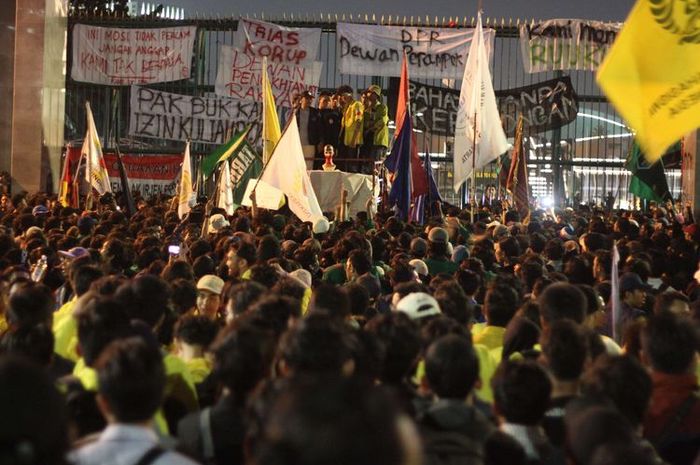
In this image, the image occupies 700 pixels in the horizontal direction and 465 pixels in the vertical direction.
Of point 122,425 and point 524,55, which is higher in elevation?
point 524,55

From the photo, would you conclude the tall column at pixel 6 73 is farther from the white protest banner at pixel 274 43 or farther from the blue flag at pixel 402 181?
the blue flag at pixel 402 181

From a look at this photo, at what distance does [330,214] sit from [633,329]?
11280 mm

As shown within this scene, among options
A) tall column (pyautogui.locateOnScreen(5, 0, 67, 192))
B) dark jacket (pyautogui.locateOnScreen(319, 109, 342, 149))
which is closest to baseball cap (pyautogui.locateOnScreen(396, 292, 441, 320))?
dark jacket (pyautogui.locateOnScreen(319, 109, 342, 149))

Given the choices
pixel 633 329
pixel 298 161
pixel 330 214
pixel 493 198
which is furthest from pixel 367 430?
pixel 493 198

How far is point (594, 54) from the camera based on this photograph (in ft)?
77.3

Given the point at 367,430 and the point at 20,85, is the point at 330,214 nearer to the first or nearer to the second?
the point at 20,85

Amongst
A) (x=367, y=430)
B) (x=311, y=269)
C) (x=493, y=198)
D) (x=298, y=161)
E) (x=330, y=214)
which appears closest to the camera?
(x=367, y=430)

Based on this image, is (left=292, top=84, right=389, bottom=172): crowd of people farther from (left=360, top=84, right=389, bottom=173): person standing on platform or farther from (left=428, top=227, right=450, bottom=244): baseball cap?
(left=428, top=227, right=450, bottom=244): baseball cap

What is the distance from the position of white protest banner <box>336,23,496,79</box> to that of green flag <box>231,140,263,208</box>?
856 cm

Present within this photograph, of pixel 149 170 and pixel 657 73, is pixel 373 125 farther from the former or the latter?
pixel 657 73

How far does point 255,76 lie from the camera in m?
24.4

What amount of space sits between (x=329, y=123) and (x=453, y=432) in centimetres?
1510

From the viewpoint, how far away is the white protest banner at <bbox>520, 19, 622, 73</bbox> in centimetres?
2355

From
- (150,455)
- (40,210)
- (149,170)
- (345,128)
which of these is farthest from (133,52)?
(150,455)
